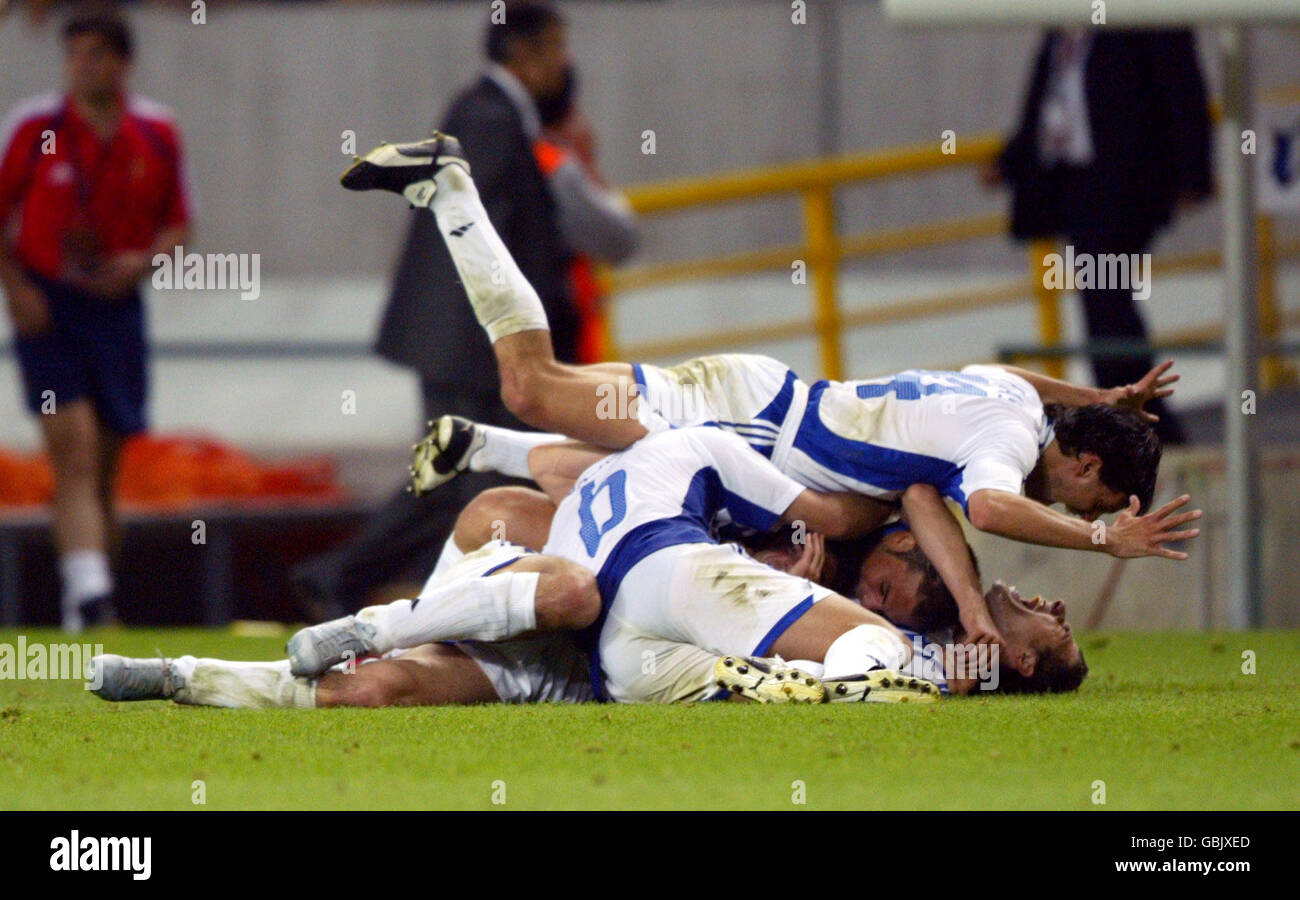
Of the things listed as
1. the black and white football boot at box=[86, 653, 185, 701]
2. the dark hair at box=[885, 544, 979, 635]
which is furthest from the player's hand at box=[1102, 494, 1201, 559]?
the black and white football boot at box=[86, 653, 185, 701]

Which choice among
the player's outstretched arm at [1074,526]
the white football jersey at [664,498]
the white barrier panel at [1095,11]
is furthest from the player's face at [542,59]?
the player's outstretched arm at [1074,526]

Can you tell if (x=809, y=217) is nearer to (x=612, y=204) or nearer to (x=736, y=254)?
(x=612, y=204)

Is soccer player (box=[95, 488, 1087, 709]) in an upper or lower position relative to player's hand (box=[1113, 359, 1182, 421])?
lower

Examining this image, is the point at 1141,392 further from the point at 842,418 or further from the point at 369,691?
the point at 369,691

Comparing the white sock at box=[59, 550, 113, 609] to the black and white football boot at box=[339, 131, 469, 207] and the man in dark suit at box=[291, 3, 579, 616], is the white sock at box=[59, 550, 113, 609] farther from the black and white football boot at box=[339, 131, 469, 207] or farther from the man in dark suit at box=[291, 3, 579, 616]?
the black and white football boot at box=[339, 131, 469, 207]

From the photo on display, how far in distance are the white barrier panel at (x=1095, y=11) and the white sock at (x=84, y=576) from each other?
13.3 ft

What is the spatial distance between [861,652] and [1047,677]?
0.73 m

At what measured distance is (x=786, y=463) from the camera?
592 centimetres

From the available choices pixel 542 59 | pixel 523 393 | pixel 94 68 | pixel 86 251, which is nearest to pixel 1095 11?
pixel 542 59

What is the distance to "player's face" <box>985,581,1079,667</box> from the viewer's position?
221 inches

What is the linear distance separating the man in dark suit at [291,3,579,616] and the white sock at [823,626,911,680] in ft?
11.3
